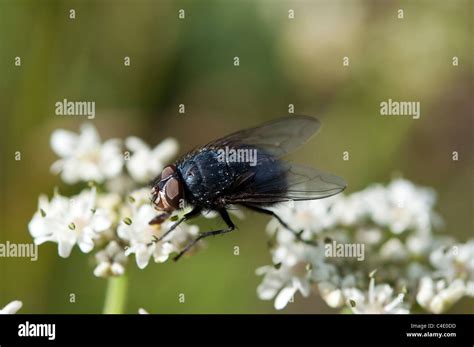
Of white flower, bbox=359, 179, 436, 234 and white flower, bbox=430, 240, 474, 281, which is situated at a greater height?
white flower, bbox=359, 179, 436, 234

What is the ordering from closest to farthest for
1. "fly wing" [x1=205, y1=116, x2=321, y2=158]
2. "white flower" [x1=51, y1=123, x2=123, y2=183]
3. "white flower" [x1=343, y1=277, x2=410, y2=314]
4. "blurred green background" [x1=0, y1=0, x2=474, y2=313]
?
"white flower" [x1=343, y1=277, x2=410, y2=314], "fly wing" [x1=205, y1=116, x2=321, y2=158], "white flower" [x1=51, y1=123, x2=123, y2=183], "blurred green background" [x1=0, y1=0, x2=474, y2=313]

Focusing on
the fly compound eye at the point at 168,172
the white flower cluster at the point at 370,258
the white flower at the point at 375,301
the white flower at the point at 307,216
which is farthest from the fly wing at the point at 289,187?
the white flower at the point at 375,301

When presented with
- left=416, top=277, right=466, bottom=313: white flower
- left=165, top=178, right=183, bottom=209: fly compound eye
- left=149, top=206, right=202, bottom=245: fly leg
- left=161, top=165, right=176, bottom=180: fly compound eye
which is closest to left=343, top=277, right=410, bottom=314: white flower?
left=416, top=277, right=466, bottom=313: white flower

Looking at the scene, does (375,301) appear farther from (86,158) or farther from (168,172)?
(86,158)

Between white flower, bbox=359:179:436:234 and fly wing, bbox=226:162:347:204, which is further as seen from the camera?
white flower, bbox=359:179:436:234

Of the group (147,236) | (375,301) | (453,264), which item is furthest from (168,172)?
(453,264)

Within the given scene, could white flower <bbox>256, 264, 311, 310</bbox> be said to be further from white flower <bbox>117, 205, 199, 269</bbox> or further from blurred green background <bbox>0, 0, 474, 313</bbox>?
blurred green background <bbox>0, 0, 474, 313</bbox>

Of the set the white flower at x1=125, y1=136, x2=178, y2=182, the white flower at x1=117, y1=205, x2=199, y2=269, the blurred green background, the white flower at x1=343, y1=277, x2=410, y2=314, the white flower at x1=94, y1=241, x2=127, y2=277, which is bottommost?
the white flower at x1=343, y1=277, x2=410, y2=314

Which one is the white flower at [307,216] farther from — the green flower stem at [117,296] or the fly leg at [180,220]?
the green flower stem at [117,296]
